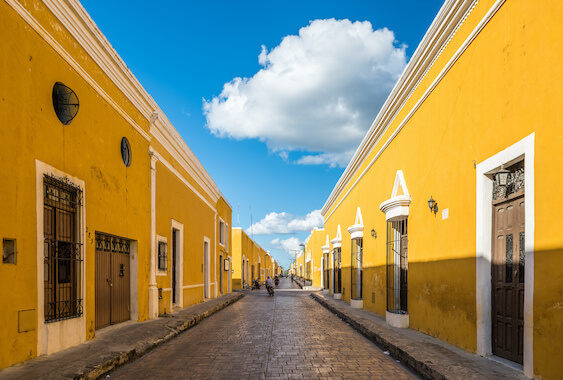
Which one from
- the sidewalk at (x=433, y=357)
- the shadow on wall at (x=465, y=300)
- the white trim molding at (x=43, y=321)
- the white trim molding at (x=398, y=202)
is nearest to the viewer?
the shadow on wall at (x=465, y=300)

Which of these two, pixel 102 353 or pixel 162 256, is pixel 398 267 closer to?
pixel 162 256

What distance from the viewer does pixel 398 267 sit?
1156 cm

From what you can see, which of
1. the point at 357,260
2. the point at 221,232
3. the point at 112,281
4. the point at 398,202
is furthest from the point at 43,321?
the point at 221,232

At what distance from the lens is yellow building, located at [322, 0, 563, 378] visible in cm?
488

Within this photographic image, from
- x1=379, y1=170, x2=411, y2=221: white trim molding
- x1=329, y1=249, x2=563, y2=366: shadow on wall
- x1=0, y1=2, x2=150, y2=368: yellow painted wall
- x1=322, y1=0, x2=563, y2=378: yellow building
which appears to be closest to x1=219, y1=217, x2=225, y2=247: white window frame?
x1=329, y1=249, x2=563, y2=366: shadow on wall

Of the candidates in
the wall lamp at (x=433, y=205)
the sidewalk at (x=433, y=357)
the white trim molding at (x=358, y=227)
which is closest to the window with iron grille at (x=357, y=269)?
the white trim molding at (x=358, y=227)

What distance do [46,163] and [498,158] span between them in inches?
241

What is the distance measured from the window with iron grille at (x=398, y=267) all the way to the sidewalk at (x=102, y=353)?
16.8ft

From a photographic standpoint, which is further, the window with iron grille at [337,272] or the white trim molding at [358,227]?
the window with iron grille at [337,272]

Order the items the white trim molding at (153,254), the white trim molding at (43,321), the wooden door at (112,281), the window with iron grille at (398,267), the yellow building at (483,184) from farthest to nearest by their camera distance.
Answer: the white trim molding at (153,254) < the window with iron grille at (398,267) < the wooden door at (112,281) < the white trim molding at (43,321) < the yellow building at (483,184)

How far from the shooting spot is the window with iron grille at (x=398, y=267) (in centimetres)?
1131

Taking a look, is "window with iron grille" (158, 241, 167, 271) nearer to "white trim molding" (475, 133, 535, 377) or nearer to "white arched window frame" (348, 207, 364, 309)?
"white arched window frame" (348, 207, 364, 309)

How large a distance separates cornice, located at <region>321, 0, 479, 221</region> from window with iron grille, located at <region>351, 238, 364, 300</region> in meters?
3.79

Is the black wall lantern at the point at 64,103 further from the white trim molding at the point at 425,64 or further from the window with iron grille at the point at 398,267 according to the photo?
the window with iron grille at the point at 398,267
